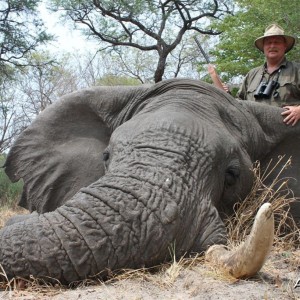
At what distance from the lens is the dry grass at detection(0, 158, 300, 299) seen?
100 inches

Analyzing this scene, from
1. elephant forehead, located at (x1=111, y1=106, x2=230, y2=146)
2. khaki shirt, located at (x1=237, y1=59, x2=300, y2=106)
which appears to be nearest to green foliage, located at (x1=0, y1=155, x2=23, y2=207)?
khaki shirt, located at (x1=237, y1=59, x2=300, y2=106)

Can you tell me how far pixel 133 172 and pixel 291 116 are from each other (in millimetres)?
1666

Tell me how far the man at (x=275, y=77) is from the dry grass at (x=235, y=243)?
1.40 meters

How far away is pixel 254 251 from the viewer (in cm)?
243

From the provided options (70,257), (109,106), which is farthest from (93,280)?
(109,106)

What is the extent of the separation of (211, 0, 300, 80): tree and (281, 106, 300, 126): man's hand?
271 inches

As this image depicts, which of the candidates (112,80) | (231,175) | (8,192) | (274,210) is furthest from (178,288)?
(112,80)

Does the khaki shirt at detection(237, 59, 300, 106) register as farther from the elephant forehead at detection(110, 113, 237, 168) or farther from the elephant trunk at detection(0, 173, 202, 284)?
the elephant trunk at detection(0, 173, 202, 284)

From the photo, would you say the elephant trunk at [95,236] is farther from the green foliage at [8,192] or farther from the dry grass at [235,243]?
the green foliage at [8,192]

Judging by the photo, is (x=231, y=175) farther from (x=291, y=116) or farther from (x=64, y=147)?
(x=64, y=147)

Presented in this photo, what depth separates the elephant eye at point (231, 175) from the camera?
343 cm

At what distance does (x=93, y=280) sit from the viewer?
2.56 meters

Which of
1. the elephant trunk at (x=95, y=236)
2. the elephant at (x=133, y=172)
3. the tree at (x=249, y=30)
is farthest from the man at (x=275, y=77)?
the tree at (x=249, y=30)

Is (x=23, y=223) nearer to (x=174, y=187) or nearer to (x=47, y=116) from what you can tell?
(x=174, y=187)
